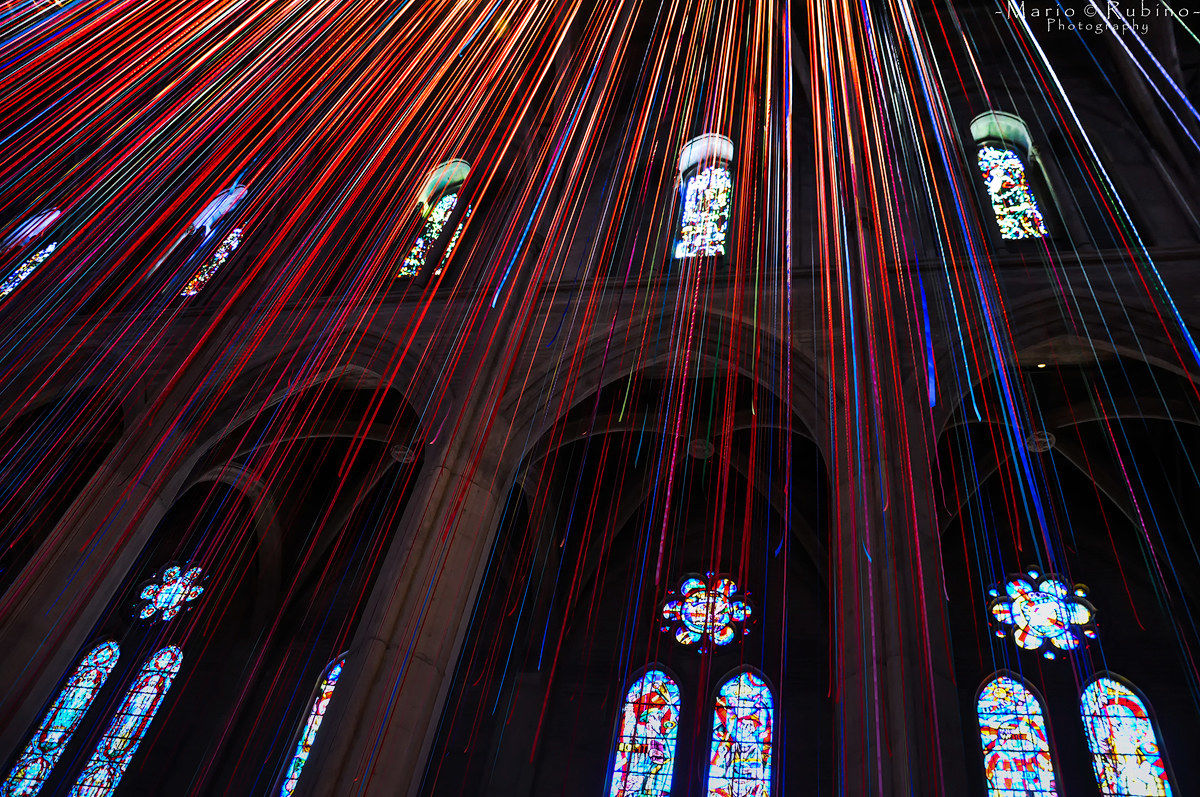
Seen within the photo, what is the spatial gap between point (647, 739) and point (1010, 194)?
7632 millimetres

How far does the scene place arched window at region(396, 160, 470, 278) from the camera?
35.6ft

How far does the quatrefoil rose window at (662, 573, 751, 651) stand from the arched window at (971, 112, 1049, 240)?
16.8 feet

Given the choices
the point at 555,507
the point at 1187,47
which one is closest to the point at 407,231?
the point at 555,507

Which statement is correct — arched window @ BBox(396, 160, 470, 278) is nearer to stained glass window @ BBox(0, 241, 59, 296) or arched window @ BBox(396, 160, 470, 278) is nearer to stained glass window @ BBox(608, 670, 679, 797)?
stained glass window @ BBox(0, 241, 59, 296)

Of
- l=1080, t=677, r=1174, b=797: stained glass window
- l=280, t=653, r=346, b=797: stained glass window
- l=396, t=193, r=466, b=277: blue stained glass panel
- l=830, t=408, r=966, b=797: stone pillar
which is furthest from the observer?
l=396, t=193, r=466, b=277: blue stained glass panel

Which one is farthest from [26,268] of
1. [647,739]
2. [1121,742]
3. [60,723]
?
[1121,742]

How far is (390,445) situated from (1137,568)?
890cm

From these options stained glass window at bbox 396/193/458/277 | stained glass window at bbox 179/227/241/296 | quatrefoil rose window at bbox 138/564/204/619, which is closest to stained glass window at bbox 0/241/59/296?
stained glass window at bbox 179/227/241/296

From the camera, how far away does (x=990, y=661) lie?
883 centimetres

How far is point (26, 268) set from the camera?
1199 cm

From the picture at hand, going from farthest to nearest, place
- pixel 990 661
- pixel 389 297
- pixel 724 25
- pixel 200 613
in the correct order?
pixel 724 25 < pixel 200 613 < pixel 389 297 < pixel 990 661

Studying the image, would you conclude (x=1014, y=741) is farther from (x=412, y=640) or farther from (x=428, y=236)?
(x=428, y=236)

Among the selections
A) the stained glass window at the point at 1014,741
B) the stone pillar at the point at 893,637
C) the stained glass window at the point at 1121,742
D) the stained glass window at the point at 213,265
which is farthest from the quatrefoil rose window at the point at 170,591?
the stained glass window at the point at 1121,742

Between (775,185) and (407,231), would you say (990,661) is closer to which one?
(775,185)
